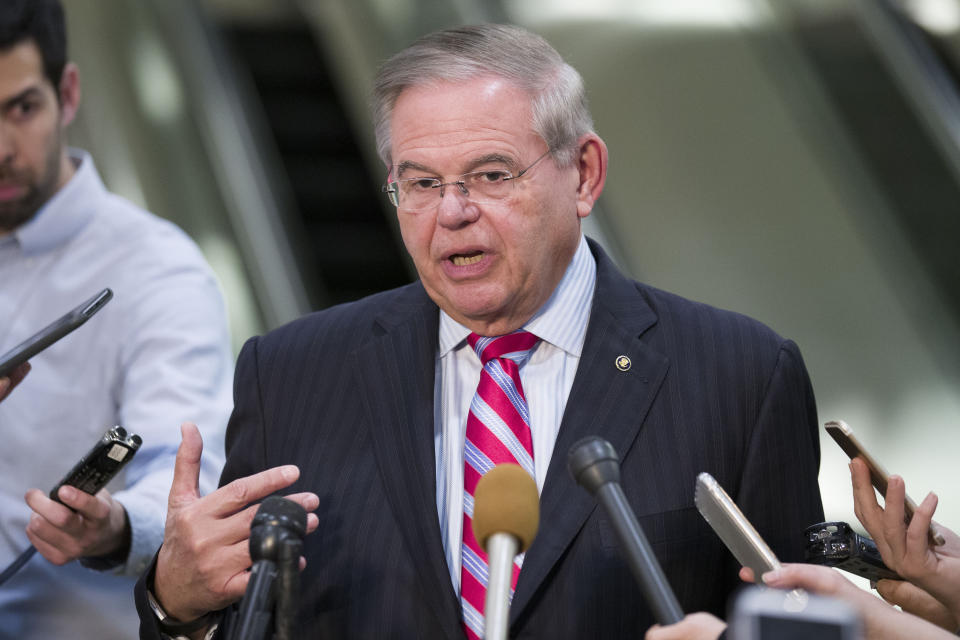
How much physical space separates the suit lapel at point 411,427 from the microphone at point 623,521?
58cm

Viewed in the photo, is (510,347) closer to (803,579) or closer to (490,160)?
(490,160)

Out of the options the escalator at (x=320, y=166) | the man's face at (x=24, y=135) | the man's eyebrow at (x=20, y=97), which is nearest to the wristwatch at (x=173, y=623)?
the man's face at (x=24, y=135)

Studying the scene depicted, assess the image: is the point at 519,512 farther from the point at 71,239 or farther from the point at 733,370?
the point at 71,239

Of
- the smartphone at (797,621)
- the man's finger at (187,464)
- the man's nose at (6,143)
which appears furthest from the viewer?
the man's nose at (6,143)

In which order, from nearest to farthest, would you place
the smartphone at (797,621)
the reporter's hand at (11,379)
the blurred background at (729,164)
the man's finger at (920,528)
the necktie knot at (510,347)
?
1. the smartphone at (797,621)
2. the man's finger at (920,528)
3. the necktie knot at (510,347)
4. the reporter's hand at (11,379)
5. the blurred background at (729,164)

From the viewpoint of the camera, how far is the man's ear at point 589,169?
2.09 meters

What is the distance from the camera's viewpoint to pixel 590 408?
73.0 inches

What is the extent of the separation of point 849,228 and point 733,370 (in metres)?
2.23

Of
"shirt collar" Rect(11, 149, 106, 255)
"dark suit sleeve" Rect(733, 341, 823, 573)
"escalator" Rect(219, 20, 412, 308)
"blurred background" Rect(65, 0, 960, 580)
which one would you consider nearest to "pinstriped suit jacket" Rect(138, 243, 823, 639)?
"dark suit sleeve" Rect(733, 341, 823, 573)

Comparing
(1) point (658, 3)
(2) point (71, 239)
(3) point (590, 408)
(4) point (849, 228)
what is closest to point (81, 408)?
(2) point (71, 239)

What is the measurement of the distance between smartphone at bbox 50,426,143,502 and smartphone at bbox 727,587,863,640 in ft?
4.36

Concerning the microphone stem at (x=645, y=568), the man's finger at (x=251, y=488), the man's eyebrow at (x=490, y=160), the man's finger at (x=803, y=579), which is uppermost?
the man's eyebrow at (x=490, y=160)

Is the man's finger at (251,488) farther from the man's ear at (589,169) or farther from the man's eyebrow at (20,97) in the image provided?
the man's eyebrow at (20,97)

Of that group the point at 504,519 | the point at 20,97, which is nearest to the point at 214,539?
the point at 504,519
